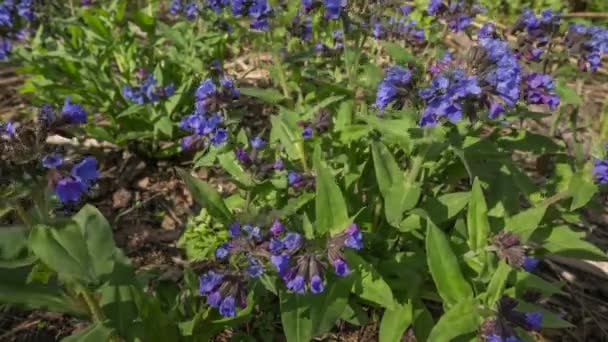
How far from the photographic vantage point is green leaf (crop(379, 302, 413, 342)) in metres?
2.98

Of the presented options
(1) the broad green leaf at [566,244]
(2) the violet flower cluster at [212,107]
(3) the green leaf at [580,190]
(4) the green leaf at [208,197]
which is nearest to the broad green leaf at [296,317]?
(4) the green leaf at [208,197]

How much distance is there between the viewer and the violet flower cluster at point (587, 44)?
3725mm

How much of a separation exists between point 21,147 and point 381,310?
241 cm

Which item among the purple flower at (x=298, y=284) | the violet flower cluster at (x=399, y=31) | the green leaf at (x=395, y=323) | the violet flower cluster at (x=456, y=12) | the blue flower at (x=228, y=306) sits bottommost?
the green leaf at (x=395, y=323)

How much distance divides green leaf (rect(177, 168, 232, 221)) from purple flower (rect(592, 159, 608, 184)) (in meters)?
2.16

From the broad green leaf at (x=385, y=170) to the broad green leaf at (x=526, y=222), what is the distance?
66 centimetres

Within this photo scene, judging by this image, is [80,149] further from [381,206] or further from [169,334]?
[381,206]

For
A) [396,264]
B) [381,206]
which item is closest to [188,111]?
[381,206]

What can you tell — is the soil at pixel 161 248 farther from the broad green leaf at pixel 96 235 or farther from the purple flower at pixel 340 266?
the purple flower at pixel 340 266

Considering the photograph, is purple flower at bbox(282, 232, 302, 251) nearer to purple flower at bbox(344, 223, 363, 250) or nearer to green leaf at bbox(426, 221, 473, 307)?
purple flower at bbox(344, 223, 363, 250)

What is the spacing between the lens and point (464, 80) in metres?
2.52

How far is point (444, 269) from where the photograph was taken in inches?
106

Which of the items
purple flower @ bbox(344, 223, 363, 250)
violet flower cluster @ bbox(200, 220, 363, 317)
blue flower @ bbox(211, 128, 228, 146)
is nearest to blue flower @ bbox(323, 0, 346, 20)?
blue flower @ bbox(211, 128, 228, 146)

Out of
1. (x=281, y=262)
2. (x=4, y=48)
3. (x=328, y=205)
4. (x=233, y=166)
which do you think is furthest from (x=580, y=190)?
(x=4, y=48)
